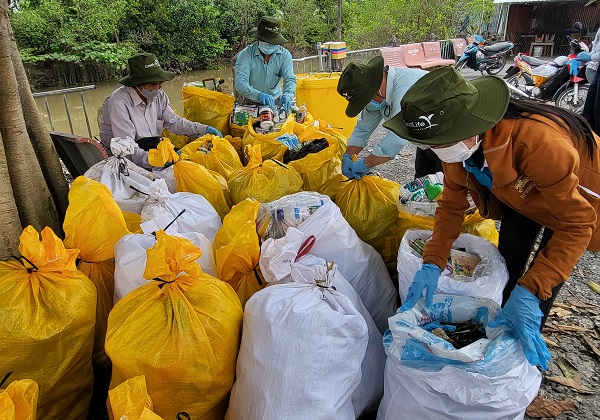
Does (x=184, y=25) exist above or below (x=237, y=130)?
above

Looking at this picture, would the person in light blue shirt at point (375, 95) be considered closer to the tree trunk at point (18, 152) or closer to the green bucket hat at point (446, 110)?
the green bucket hat at point (446, 110)

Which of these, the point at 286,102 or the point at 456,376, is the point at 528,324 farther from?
the point at 286,102

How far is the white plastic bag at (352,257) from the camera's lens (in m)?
1.85

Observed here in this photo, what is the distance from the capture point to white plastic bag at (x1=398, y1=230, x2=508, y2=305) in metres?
1.52

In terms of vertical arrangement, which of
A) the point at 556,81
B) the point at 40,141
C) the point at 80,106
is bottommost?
the point at 80,106

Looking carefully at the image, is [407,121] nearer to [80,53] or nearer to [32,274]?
[32,274]

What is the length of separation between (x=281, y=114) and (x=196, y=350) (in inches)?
101

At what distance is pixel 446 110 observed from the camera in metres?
1.20

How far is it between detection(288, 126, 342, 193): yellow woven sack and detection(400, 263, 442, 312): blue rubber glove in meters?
1.17

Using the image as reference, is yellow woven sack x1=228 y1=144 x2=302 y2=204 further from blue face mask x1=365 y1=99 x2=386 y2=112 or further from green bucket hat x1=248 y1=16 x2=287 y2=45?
green bucket hat x1=248 y1=16 x2=287 y2=45

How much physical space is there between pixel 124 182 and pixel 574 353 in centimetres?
235

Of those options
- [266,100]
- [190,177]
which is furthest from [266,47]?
[190,177]

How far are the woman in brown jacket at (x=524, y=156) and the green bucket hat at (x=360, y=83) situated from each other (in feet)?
2.36

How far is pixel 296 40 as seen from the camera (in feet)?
52.4
